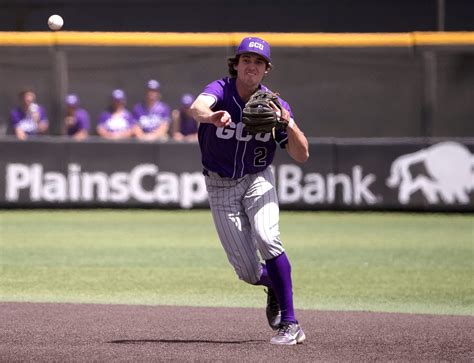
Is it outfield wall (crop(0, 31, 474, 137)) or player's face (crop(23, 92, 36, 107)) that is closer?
player's face (crop(23, 92, 36, 107))

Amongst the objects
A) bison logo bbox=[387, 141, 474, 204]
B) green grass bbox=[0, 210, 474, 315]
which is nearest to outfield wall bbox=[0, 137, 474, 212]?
bison logo bbox=[387, 141, 474, 204]

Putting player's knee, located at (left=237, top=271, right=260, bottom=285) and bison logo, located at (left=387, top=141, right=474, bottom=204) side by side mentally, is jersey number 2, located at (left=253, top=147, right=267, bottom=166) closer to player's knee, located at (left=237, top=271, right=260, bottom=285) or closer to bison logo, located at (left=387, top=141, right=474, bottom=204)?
player's knee, located at (left=237, top=271, right=260, bottom=285)

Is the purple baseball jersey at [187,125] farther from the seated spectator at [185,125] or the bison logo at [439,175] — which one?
the bison logo at [439,175]

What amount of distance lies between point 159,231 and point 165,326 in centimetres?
616

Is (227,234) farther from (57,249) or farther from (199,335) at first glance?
(57,249)

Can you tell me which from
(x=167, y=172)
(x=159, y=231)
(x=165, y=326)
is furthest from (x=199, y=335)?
(x=167, y=172)

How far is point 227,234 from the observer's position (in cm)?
655

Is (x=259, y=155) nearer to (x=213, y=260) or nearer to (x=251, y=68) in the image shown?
(x=251, y=68)

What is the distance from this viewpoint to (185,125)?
52.8 feet

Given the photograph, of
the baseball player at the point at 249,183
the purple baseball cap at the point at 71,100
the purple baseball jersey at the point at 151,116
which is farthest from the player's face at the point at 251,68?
the purple baseball cap at the point at 71,100

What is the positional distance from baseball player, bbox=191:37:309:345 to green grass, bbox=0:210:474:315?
1.88 metres

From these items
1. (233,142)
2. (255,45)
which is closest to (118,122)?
(233,142)

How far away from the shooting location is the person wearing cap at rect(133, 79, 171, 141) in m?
15.8

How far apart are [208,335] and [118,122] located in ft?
31.4
